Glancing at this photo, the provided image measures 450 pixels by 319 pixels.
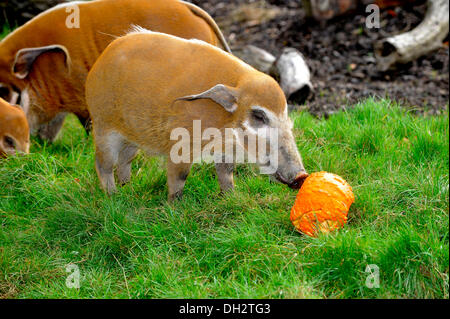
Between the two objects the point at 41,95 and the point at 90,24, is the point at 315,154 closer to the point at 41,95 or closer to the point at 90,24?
the point at 90,24

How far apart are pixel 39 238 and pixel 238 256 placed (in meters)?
1.42

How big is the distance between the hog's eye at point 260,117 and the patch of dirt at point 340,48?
2.14 metres

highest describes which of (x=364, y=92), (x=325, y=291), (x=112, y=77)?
(x=112, y=77)

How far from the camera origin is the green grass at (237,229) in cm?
337

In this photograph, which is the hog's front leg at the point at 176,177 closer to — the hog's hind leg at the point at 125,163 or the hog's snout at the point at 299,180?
the hog's hind leg at the point at 125,163

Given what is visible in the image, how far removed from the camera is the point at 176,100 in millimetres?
3939

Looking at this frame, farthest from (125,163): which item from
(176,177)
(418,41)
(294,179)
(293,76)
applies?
(418,41)

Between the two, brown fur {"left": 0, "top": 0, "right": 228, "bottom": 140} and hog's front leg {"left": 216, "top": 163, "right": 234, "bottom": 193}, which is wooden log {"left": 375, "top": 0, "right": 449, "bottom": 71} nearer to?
brown fur {"left": 0, "top": 0, "right": 228, "bottom": 140}

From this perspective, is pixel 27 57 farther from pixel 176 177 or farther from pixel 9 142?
pixel 176 177

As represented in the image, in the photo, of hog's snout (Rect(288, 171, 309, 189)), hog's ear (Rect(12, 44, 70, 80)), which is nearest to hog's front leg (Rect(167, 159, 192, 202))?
hog's snout (Rect(288, 171, 309, 189))

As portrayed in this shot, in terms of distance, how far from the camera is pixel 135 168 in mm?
5051

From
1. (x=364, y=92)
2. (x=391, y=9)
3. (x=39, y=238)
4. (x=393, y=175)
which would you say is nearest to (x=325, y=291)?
(x=393, y=175)

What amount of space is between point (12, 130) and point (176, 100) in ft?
6.11

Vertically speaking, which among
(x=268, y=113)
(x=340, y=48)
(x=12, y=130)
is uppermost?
(x=268, y=113)
